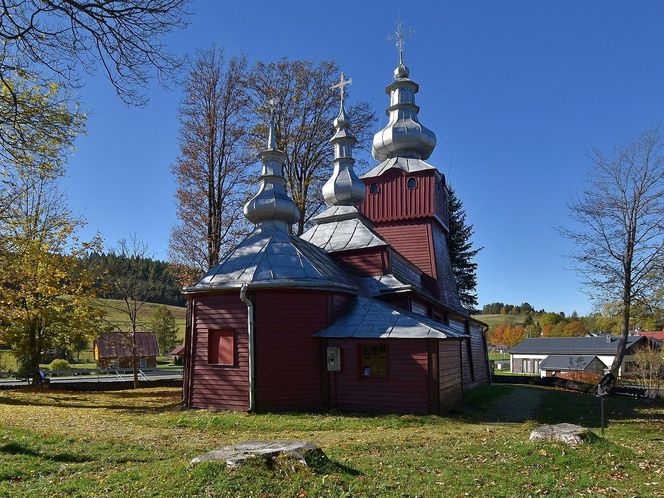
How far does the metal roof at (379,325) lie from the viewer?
1421 centimetres

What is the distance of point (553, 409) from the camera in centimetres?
1723

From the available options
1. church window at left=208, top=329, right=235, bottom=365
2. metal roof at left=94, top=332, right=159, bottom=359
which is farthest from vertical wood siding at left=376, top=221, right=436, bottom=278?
metal roof at left=94, top=332, right=159, bottom=359

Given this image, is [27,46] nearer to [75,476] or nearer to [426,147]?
[75,476]

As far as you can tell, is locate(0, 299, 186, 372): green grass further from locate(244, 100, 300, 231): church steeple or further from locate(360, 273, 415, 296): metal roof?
locate(360, 273, 415, 296): metal roof

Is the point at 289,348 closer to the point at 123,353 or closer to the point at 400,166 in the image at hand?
the point at 400,166

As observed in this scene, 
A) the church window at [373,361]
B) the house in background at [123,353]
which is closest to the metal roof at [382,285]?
the church window at [373,361]

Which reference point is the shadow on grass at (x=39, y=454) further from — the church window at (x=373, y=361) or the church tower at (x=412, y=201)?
the church tower at (x=412, y=201)

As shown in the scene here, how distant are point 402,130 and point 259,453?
22221 millimetres

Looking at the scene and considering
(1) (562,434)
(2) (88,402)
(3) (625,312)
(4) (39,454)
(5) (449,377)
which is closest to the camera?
(4) (39,454)

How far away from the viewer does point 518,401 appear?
19828mm

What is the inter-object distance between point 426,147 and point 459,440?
18.8 m

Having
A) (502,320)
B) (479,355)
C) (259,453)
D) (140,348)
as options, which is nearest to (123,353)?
(140,348)

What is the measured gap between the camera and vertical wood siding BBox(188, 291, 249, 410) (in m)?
14.9

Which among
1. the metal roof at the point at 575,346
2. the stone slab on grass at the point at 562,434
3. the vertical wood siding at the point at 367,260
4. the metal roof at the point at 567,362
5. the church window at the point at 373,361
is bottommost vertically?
the metal roof at the point at 567,362
